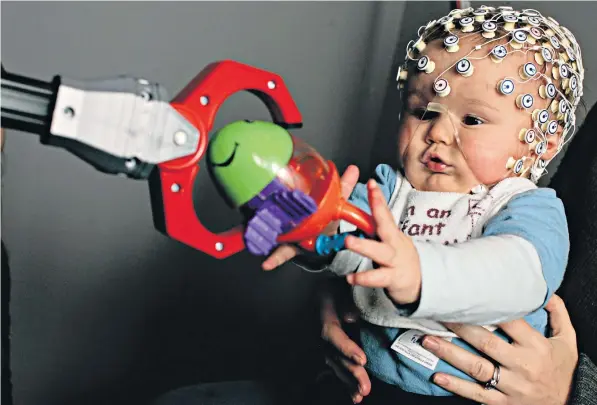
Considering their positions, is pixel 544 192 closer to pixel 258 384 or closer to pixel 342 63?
pixel 258 384

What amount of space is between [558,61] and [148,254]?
799mm

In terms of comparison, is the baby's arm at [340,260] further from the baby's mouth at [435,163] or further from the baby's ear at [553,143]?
the baby's ear at [553,143]

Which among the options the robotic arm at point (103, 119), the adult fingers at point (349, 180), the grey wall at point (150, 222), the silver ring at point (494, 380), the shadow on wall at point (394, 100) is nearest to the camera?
the robotic arm at point (103, 119)

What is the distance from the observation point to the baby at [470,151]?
74 cm

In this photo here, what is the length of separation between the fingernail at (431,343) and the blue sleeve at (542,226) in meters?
0.14

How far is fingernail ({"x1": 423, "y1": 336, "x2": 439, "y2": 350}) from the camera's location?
0.73 m

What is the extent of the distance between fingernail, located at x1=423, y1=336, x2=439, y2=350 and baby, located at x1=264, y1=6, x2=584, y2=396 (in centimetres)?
2

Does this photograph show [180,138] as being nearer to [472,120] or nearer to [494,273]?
[494,273]

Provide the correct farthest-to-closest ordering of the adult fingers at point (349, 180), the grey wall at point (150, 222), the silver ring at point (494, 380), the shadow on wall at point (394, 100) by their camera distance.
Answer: the shadow on wall at point (394, 100), the grey wall at point (150, 222), the silver ring at point (494, 380), the adult fingers at point (349, 180)

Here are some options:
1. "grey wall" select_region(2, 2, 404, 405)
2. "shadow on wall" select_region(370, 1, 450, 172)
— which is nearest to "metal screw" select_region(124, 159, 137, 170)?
"grey wall" select_region(2, 2, 404, 405)

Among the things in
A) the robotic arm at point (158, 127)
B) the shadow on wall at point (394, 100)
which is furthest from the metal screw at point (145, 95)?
the shadow on wall at point (394, 100)

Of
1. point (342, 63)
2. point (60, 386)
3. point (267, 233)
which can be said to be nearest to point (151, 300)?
point (60, 386)

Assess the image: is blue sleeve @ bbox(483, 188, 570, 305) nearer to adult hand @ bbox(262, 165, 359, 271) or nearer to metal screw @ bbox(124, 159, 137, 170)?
adult hand @ bbox(262, 165, 359, 271)

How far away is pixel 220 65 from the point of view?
1.83ft
